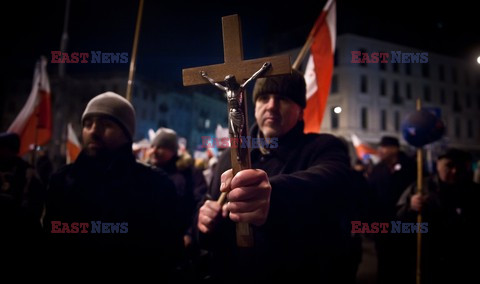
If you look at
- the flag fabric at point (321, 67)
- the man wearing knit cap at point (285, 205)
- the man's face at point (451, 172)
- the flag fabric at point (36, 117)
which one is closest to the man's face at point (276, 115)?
the man wearing knit cap at point (285, 205)

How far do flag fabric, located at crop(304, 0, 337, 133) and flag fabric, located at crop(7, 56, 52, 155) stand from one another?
4676mm

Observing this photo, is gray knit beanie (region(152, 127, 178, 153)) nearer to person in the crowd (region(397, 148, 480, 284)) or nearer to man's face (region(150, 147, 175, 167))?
man's face (region(150, 147, 175, 167))

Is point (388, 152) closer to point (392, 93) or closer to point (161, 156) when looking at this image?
point (161, 156)

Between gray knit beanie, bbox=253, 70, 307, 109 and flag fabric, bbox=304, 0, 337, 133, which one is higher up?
flag fabric, bbox=304, 0, 337, 133

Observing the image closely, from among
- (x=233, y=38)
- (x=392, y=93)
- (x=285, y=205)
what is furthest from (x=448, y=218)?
(x=392, y=93)

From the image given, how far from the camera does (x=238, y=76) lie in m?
1.52

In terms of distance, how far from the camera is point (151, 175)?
2838 millimetres

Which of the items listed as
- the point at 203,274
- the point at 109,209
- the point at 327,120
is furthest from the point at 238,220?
the point at 327,120

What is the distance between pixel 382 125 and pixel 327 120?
679 centimetres

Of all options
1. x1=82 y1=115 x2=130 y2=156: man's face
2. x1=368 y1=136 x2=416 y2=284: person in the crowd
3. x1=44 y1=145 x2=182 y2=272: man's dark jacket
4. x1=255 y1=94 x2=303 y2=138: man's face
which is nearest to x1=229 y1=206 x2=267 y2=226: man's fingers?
x1=255 y1=94 x2=303 y2=138: man's face

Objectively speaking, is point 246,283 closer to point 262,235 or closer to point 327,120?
point 262,235

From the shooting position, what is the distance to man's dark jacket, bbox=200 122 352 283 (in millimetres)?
1573

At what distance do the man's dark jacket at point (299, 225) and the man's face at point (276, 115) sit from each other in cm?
7

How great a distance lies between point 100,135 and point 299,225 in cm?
200
